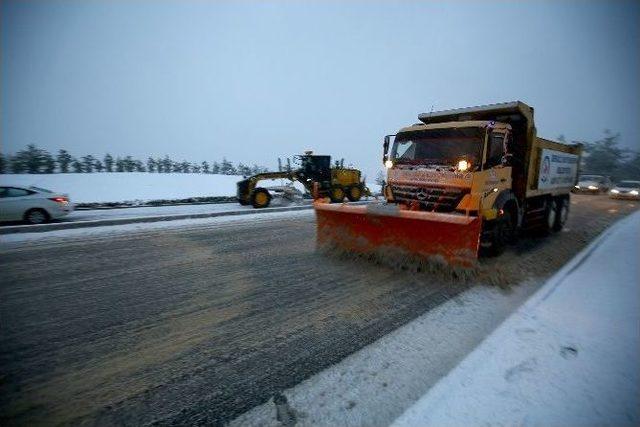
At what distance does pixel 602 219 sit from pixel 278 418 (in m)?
15.2

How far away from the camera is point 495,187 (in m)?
6.03

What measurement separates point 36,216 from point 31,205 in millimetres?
385

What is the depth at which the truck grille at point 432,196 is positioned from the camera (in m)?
5.70

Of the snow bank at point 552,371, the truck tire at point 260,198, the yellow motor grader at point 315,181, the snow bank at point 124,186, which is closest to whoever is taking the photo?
the snow bank at point 552,371

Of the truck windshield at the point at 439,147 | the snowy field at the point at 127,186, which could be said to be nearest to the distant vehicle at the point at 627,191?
the snowy field at the point at 127,186

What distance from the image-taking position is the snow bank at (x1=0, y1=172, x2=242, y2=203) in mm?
17500

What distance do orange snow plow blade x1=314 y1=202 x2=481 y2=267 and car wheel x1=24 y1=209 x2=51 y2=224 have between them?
9701 mm

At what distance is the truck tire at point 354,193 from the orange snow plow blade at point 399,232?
11.3 m

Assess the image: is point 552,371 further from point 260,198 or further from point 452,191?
point 260,198

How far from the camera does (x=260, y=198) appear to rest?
1479cm

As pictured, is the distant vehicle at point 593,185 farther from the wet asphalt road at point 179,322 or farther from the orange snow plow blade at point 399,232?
the orange snow plow blade at point 399,232

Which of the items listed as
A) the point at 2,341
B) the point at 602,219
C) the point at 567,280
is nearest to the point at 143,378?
the point at 2,341

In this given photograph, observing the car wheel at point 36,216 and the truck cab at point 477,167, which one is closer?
the truck cab at point 477,167

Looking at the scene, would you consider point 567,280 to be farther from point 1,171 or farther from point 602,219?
point 1,171
